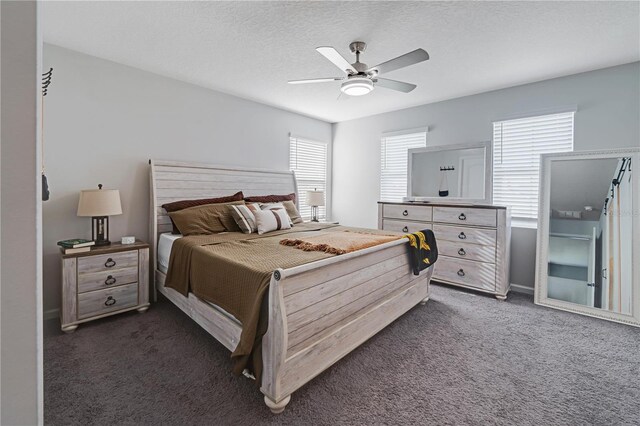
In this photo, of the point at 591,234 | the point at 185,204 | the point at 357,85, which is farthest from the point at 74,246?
the point at 591,234

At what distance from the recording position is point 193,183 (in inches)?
139

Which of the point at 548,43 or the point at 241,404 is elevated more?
the point at 548,43

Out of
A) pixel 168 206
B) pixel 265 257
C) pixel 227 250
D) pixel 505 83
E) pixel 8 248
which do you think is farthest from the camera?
pixel 505 83

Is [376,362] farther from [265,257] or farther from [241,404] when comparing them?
[265,257]

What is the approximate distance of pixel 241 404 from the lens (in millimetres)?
1660

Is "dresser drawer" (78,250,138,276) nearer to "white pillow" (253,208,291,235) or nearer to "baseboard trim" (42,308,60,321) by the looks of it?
"baseboard trim" (42,308,60,321)

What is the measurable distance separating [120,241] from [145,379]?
5.57 feet

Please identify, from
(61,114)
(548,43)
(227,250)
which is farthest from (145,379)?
(548,43)

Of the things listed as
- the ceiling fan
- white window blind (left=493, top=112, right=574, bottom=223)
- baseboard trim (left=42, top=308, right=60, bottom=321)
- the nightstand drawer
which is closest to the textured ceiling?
the ceiling fan

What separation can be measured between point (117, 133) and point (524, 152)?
4733 millimetres

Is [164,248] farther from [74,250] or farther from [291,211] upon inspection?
[291,211]

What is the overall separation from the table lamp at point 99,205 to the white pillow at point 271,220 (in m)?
1.34

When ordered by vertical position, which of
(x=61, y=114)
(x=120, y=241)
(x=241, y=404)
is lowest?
(x=241, y=404)

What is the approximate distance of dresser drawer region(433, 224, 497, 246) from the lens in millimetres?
3363
